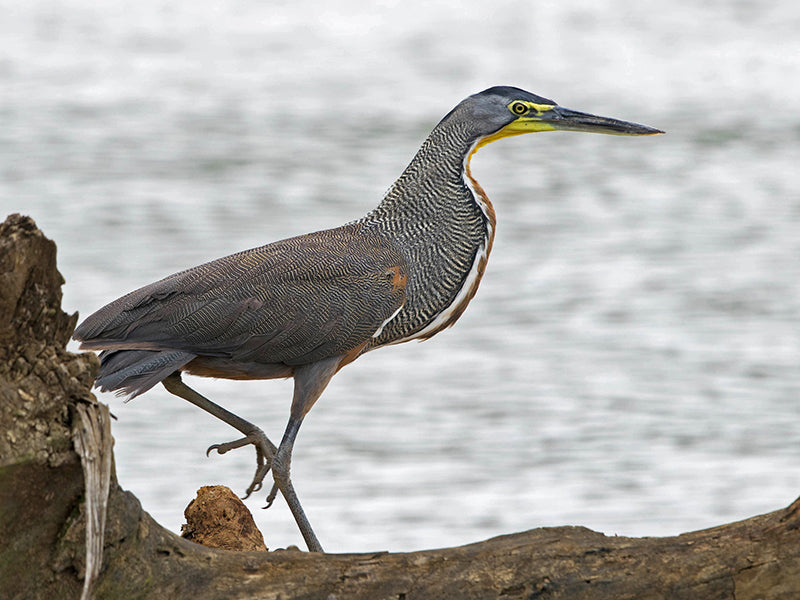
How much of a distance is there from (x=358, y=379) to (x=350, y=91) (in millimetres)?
7705

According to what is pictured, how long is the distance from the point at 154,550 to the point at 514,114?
2432 mm

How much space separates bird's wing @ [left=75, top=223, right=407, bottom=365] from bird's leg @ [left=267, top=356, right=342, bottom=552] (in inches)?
1.8

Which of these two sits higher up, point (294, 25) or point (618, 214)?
point (294, 25)

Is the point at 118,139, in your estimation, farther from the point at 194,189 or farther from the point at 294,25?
the point at 294,25

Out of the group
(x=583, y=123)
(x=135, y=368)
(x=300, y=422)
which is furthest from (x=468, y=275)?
(x=135, y=368)

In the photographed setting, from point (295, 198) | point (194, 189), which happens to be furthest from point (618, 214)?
point (194, 189)

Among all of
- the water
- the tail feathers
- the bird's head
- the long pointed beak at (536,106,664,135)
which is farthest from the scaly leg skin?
the water

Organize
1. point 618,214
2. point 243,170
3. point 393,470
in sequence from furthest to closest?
point 243,170
point 618,214
point 393,470

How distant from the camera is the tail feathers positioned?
12.5ft

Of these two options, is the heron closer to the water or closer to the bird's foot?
the bird's foot

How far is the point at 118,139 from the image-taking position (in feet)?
47.5

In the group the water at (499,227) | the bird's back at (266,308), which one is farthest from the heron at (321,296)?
the water at (499,227)

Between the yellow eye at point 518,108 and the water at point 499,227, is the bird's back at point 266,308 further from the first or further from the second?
the water at point 499,227

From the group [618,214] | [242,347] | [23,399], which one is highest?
[618,214]
